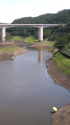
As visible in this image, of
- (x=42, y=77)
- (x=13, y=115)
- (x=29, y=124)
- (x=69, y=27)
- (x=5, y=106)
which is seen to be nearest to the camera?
(x=29, y=124)

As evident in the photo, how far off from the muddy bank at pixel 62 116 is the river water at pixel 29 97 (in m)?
0.48

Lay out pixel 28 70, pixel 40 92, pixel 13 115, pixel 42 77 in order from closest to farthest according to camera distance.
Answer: pixel 13 115 < pixel 40 92 < pixel 42 77 < pixel 28 70

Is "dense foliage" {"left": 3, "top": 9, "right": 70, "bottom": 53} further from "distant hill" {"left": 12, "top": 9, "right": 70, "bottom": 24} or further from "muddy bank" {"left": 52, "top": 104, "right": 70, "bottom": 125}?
"muddy bank" {"left": 52, "top": 104, "right": 70, "bottom": 125}

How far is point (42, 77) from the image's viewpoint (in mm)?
28344

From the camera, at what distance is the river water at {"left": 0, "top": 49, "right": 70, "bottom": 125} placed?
50.0 feet

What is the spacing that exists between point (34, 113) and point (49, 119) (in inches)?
67.1

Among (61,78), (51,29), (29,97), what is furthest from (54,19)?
(29,97)

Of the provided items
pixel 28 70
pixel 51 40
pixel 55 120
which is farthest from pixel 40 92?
pixel 51 40

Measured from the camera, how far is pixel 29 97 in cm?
1980

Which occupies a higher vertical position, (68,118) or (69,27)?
(69,27)

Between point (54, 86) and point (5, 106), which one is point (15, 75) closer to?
point (54, 86)

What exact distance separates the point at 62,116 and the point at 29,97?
5.57 m

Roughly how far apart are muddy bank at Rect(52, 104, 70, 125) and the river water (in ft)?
1.56

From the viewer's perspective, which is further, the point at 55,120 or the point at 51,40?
the point at 51,40
